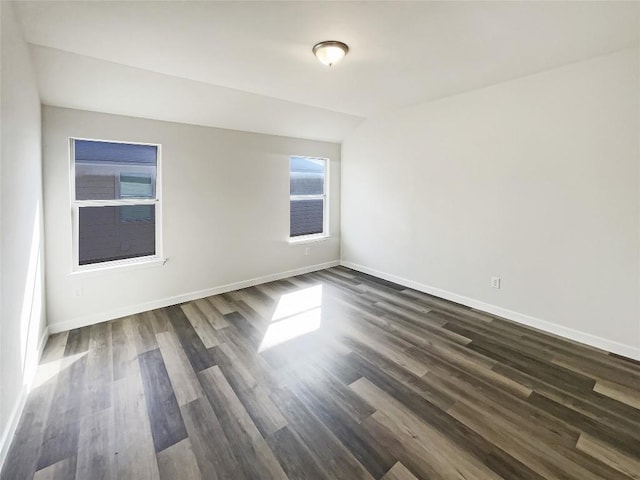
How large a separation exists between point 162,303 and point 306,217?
269 cm

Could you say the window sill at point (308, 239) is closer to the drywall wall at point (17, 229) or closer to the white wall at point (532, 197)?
the white wall at point (532, 197)

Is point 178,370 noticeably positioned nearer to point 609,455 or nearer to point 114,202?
point 114,202

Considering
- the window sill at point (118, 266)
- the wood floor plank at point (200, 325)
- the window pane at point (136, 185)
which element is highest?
the window pane at point (136, 185)

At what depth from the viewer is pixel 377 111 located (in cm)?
443

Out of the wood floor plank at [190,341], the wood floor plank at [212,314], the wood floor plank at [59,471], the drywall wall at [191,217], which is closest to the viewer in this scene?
the wood floor plank at [59,471]

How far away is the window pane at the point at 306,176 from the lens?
5.11m

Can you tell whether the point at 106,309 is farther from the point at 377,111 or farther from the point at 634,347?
the point at 634,347

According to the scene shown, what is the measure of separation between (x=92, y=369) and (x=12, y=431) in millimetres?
725

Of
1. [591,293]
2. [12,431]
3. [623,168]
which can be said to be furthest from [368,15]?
[12,431]

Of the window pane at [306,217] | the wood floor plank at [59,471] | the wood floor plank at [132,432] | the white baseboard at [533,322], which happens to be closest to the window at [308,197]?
the window pane at [306,217]

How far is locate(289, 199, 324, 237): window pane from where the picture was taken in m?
5.27

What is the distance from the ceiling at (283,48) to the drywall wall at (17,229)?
1.13 feet

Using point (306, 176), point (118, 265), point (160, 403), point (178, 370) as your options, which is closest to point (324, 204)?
point (306, 176)

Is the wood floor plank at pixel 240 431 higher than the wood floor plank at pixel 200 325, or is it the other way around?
the wood floor plank at pixel 200 325
